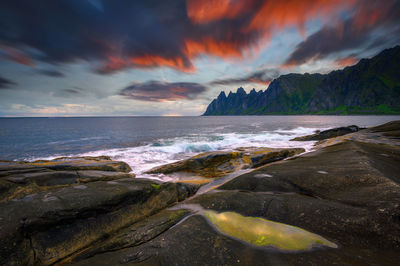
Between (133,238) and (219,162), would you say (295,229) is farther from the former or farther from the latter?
(219,162)

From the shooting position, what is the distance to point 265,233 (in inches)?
151

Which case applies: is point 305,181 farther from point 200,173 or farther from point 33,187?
point 33,187

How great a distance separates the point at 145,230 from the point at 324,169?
7895 mm

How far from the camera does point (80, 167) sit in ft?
39.0

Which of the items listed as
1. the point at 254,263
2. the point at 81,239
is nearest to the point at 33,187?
the point at 81,239

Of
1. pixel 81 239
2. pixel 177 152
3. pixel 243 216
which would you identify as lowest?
pixel 177 152

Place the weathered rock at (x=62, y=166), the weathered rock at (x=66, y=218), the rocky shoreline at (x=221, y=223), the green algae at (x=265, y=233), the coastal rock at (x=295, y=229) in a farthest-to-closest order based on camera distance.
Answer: the weathered rock at (x=62, y=166), the weathered rock at (x=66, y=218), the green algae at (x=265, y=233), the rocky shoreline at (x=221, y=223), the coastal rock at (x=295, y=229)

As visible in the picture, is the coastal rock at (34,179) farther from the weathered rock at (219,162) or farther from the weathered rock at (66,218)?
A: the weathered rock at (219,162)

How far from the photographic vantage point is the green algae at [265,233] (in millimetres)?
3340

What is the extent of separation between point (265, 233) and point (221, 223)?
1150 millimetres

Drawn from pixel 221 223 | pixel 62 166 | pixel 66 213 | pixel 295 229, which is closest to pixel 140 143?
pixel 62 166

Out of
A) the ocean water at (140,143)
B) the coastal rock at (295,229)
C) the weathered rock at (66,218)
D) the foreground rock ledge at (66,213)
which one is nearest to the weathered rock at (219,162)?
the ocean water at (140,143)

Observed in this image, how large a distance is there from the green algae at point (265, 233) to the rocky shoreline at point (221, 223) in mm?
23

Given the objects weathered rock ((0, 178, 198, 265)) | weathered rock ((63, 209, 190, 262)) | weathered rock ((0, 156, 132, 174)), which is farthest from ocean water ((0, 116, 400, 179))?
weathered rock ((63, 209, 190, 262))
